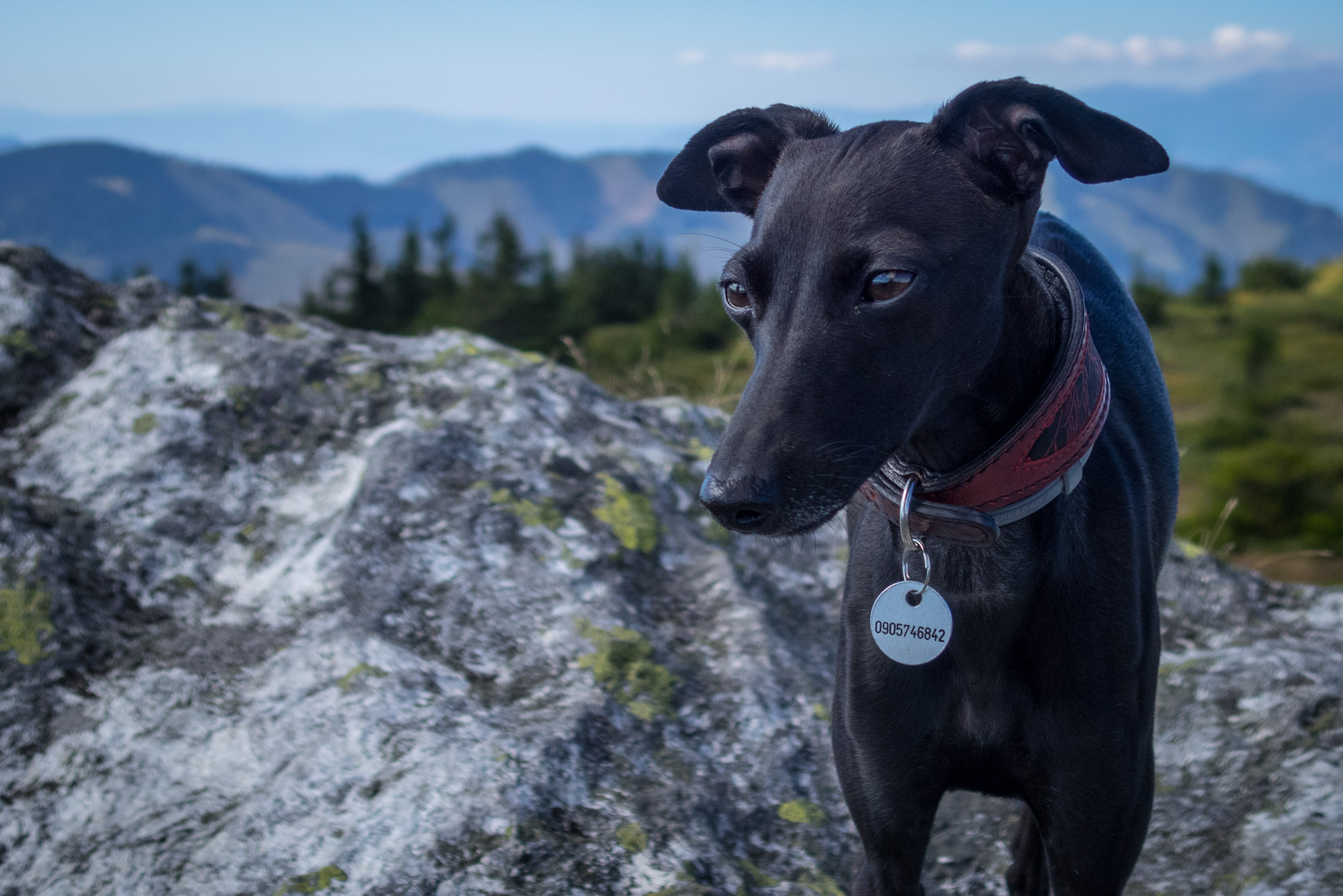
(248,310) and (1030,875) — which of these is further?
(248,310)

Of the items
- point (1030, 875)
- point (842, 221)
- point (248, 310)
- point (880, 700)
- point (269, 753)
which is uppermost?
point (842, 221)

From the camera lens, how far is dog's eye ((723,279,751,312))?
2160 millimetres

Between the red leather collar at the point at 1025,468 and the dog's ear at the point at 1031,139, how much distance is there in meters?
0.34

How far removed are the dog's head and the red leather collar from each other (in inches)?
6.3

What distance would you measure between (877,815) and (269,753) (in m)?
1.89

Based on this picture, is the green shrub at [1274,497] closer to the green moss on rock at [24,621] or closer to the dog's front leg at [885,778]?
the dog's front leg at [885,778]

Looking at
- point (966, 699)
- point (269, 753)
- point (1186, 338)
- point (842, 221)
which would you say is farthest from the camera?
point (1186, 338)

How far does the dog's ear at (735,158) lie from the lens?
2525mm

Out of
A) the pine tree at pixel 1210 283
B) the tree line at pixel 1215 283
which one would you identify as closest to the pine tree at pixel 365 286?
the tree line at pixel 1215 283

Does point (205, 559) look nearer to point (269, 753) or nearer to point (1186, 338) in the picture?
point (269, 753)

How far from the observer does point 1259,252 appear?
127 feet

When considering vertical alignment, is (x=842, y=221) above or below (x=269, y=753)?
above

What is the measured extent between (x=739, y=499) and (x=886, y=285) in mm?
576

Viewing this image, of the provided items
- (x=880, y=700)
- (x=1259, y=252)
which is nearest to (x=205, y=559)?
(x=880, y=700)
